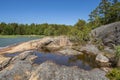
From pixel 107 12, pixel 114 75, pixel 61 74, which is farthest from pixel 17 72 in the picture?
pixel 107 12

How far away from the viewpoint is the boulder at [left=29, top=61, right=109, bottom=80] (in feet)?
51.4

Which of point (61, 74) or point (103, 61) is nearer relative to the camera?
point (61, 74)

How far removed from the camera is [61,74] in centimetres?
1612

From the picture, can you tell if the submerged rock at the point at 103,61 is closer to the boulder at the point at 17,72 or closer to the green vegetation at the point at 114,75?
the green vegetation at the point at 114,75

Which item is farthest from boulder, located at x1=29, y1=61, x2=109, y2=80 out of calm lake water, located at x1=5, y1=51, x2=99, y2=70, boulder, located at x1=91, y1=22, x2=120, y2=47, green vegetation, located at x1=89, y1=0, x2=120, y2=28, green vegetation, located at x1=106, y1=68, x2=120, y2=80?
green vegetation, located at x1=89, y1=0, x2=120, y2=28

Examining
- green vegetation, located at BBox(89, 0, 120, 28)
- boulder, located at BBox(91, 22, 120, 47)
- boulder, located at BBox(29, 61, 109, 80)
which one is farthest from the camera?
green vegetation, located at BBox(89, 0, 120, 28)

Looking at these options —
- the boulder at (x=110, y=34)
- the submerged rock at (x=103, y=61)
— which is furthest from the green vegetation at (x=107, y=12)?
the submerged rock at (x=103, y=61)

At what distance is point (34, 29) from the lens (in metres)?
146

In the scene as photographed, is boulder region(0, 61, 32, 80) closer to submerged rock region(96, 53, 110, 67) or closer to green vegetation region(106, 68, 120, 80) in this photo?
green vegetation region(106, 68, 120, 80)

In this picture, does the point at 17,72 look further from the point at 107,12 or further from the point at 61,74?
the point at 107,12

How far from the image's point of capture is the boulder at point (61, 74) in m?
15.7

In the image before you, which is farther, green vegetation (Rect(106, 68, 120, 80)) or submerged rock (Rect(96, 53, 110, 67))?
submerged rock (Rect(96, 53, 110, 67))

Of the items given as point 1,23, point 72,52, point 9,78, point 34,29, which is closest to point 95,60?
point 72,52

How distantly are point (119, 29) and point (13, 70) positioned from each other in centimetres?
2409
